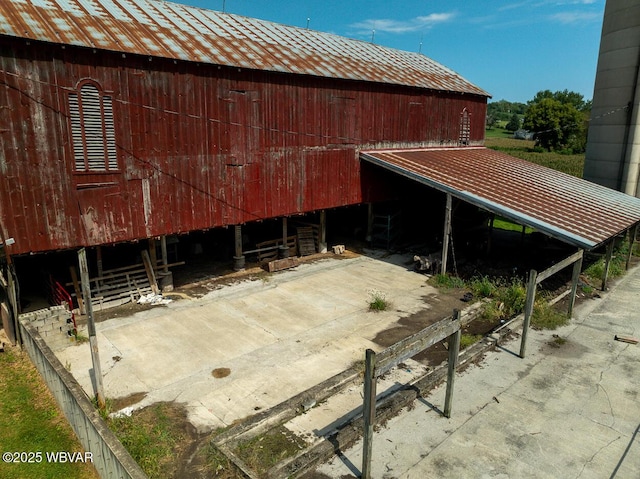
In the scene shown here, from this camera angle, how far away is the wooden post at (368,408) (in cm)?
624

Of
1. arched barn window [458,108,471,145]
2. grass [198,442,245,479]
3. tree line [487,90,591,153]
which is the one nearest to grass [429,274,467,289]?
grass [198,442,245,479]

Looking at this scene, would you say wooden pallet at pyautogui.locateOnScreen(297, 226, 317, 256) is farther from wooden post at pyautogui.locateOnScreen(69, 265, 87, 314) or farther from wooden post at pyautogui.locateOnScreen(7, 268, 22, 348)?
wooden post at pyautogui.locateOnScreen(7, 268, 22, 348)

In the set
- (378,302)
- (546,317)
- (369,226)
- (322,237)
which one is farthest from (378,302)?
(369,226)

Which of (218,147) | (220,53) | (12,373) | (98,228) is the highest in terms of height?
(220,53)

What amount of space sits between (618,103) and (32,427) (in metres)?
26.4

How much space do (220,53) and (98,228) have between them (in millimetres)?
6552

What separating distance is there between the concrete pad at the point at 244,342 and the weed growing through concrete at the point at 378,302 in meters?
0.21

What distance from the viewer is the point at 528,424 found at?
25.9 feet

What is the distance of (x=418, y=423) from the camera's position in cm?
792

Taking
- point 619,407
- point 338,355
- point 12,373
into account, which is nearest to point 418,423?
point 338,355

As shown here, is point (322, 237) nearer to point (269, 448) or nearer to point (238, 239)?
point (238, 239)

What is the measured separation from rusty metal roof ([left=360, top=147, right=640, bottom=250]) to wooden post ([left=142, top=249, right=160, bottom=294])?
30.8 feet

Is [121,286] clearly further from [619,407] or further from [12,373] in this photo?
[619,407]

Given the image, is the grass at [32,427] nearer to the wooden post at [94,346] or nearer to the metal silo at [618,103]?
the wooden post at [94,346]
